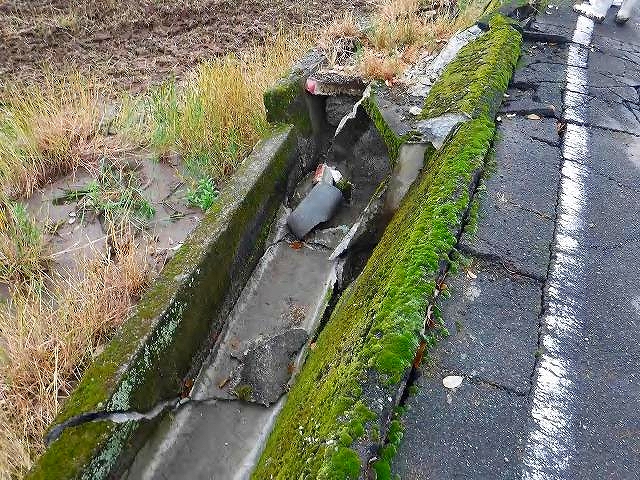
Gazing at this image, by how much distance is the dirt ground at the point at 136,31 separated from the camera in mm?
6652

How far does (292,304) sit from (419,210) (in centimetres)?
126

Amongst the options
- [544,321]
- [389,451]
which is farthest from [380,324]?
[544,321]

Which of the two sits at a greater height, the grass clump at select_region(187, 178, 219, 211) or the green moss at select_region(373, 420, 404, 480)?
the green moss at select_region(373, 420, 404, 480)

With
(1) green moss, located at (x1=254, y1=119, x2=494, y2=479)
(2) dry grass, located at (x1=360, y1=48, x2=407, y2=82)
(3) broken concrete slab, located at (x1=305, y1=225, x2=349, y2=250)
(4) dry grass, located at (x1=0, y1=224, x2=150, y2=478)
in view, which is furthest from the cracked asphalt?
(4) dry grass, located at (x1=0, y1=224, x2=150, y2=478)

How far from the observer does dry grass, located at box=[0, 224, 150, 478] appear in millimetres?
2348

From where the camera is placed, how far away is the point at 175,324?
2635 millimetres

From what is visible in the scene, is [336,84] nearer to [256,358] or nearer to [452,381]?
[256,358]

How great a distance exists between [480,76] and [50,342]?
9.54 ft

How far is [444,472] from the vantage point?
1.44m

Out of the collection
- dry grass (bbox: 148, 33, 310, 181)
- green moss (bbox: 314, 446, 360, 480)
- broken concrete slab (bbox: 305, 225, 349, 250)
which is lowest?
broken concrete slab (bbox: 305, 225, 349, 250)

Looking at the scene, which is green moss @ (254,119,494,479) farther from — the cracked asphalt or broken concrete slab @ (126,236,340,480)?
broken concrete slab @ (126,236,340,480)

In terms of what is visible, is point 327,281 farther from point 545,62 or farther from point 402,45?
point 402,45

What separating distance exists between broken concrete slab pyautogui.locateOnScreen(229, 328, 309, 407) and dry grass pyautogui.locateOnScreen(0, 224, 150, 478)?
69cm

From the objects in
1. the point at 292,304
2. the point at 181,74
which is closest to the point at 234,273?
the point at 292,304
